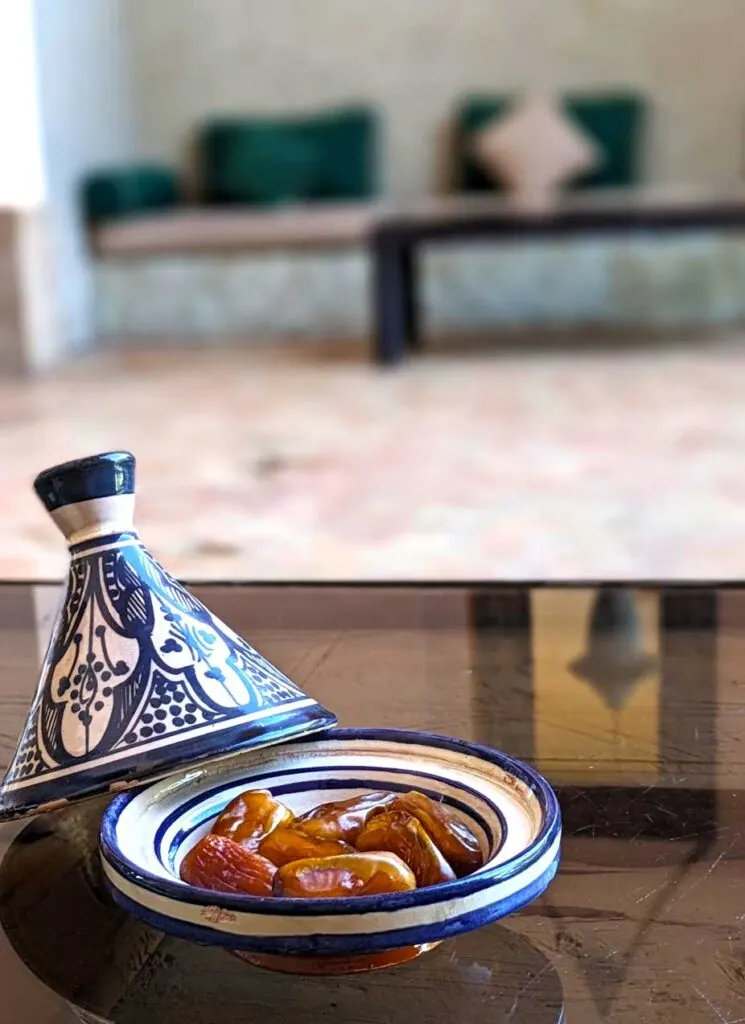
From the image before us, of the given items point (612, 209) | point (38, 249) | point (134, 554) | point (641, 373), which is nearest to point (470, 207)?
point (612, 209)

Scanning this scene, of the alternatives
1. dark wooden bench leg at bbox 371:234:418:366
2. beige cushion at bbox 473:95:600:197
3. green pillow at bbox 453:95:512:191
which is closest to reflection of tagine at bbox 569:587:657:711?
dark wooden bench leg at bbox 371:234:418:366

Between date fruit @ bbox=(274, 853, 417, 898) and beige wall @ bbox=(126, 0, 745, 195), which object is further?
beige wall @ bbox=(126, 0, 745, 195)

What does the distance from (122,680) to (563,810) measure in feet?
0.83

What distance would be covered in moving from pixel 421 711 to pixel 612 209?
4.14 m

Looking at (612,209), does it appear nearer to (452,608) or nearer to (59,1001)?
(452,608)

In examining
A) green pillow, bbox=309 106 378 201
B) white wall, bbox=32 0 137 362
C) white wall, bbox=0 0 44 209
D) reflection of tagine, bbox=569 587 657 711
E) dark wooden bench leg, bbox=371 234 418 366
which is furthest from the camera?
green pillow, bbox=309 106 378 201

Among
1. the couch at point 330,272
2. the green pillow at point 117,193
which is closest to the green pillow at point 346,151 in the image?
the couch at point 330,272

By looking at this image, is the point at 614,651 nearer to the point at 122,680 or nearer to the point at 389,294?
the point at 122,680

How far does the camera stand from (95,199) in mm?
5988

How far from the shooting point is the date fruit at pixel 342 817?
2.07 ft

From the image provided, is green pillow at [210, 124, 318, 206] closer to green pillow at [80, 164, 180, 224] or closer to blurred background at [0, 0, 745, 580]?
blurred background at [0, 0, 745, 580]

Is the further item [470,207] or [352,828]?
[470,207]

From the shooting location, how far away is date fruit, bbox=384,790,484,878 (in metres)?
0.61

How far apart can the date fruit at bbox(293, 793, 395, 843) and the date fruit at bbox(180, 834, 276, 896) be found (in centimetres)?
4
